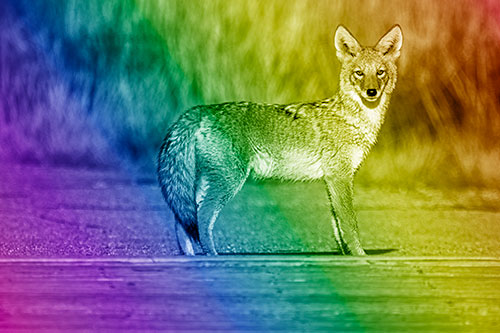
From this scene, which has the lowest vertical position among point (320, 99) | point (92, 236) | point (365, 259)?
point (92, 236)

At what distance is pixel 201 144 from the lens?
5.77 feet

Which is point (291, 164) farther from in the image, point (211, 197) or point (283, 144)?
point (211, 197)

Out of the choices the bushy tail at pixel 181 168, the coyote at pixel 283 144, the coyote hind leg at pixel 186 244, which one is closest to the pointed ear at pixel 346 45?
the coyote at pixel 283 144

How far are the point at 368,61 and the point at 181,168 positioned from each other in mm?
473

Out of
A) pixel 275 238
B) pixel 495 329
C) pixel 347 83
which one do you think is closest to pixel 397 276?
pixel 495 329

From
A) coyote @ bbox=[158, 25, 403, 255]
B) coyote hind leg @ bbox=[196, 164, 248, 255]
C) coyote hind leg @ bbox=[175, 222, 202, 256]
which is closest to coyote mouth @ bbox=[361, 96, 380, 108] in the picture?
coyote @ bbox=[158, 25, 403, 255]

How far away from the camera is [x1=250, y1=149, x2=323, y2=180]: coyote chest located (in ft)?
5.96

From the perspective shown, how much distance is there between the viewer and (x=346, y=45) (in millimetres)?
1772

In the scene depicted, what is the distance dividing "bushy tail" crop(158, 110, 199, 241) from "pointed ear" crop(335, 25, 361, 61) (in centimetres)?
35

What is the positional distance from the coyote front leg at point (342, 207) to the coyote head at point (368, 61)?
8.0 inches

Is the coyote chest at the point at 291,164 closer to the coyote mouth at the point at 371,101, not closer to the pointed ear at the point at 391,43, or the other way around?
the coyote mouth at the point at 371,101

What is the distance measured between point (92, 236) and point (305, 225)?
496 mm

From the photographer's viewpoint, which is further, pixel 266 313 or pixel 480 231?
pixel 480 231

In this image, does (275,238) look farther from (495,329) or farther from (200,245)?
(495,329)
